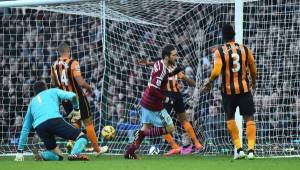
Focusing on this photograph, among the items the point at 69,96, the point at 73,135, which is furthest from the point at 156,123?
the point at 69,96

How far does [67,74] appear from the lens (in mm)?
15258

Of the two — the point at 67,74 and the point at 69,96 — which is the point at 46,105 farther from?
the point at 67,74

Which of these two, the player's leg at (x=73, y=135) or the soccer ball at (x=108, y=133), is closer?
the player's leg at (x=73, y=135)

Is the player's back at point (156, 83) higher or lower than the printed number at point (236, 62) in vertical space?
lower

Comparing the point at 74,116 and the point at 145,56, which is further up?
the point at 145,56

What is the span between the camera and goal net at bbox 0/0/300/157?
1633cm

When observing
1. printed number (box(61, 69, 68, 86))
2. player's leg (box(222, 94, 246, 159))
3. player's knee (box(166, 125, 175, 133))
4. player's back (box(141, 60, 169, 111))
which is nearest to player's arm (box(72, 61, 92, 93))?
printed number (box(61, 69, 68, 86))

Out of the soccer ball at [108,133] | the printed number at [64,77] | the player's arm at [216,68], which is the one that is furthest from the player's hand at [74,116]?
the player's arm at [216,68]

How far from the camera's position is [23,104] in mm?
18656

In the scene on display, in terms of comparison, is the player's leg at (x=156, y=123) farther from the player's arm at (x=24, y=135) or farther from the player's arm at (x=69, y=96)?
the player's arm at (x=24, y=135)

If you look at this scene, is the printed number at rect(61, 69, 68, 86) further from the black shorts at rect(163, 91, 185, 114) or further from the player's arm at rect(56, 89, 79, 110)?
the black shorts at rect(163, 91, 185, 114)

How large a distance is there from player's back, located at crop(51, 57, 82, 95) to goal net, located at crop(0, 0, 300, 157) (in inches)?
62.2

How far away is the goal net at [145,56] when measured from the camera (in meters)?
16.3

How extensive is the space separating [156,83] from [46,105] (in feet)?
6.31
